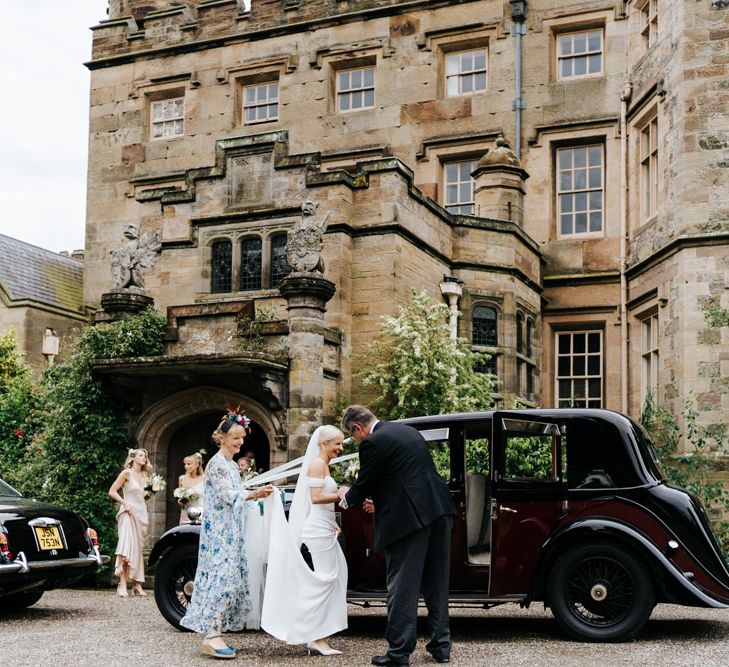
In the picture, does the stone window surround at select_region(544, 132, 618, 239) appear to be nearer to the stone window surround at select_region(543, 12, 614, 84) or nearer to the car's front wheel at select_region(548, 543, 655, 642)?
the stone window surround at select_region(543, 12, 614, 84)

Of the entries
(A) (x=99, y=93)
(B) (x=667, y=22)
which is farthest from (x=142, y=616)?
(A) (x=99, y=93)

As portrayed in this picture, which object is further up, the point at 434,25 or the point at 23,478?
the point at 434,25

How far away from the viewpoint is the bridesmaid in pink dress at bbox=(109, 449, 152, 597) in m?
13.4

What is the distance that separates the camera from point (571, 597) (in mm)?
8688

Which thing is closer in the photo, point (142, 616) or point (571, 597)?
point (571, 597)

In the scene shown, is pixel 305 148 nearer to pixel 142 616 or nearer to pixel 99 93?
pixel 99 93

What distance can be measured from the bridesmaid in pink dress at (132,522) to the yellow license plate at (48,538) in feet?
8.67

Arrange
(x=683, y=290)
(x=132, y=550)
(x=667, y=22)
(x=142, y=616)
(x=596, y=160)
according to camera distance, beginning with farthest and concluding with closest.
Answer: (x=596, y=160)
(x=667, y=22)
(x=683, y=290)
(x=132, y=550)
(x=142, y=616)

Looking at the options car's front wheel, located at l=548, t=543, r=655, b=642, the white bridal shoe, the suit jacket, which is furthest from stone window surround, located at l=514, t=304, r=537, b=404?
the suit jacket

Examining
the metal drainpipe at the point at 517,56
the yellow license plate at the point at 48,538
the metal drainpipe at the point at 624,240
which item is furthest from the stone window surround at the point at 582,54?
the yellow license plate at the point at 48,538

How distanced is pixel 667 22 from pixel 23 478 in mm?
13517

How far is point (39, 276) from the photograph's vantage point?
89.0 ft

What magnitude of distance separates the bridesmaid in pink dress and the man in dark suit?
633cm

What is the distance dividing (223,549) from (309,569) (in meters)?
0.74
